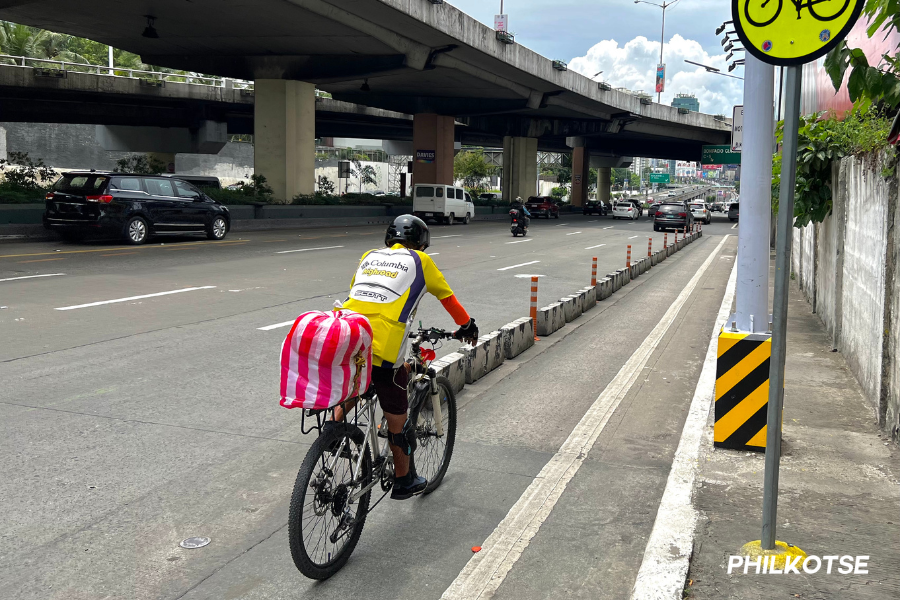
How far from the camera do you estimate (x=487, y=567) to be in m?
4.30

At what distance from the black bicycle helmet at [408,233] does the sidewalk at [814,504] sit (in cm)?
230

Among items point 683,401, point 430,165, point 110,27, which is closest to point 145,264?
point 683,401

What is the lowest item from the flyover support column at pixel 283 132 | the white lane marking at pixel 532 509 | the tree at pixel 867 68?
the white lane marking at pixel 532 509

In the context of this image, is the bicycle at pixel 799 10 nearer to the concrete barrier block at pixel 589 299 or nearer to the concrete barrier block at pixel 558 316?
the concrete barrier block at pixel 558 316

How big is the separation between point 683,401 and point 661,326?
480 centimetres

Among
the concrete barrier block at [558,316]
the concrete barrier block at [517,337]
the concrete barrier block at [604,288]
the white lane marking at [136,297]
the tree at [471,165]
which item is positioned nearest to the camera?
the concrete barrier block at [517,337]

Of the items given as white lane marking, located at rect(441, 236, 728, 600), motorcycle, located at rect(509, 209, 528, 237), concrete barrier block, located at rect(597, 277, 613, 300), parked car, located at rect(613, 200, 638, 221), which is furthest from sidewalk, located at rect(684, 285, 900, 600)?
parked car, located at rect(613, 200, 638, 221)

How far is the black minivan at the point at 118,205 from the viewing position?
2062 centimetres

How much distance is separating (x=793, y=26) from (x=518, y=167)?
61933mm

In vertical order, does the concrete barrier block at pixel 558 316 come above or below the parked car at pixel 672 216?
below

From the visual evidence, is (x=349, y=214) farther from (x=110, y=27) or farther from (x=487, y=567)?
(x=487, y=567)

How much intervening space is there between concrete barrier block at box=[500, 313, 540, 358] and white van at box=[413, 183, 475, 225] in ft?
103

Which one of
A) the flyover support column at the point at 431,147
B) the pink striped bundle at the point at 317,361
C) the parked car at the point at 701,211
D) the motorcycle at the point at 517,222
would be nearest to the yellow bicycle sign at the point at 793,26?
the pink striped bundle at the point at 317,361

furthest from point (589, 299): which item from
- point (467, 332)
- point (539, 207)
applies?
point (539, 207)
